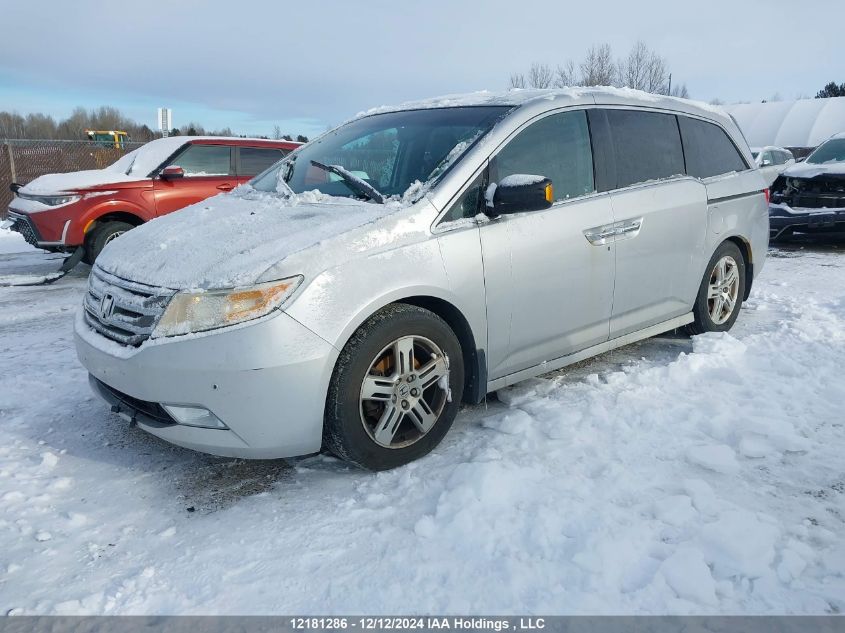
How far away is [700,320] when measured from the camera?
4.80m

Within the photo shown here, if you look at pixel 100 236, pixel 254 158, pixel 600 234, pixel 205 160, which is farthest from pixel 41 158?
pixel 600 234

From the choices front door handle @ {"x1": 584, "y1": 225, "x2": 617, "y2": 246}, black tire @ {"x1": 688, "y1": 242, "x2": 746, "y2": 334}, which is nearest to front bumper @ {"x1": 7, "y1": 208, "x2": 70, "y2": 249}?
front door handle @ {"x1": 584, "y1": 225, "x2": 617, "y2": 246}

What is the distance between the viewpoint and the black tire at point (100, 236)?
7.92 meters

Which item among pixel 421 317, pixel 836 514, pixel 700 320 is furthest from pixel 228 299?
pixel 700 320

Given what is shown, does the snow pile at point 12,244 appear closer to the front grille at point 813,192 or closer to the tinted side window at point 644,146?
the tinted side window at point 644,146

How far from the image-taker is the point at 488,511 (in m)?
2.66

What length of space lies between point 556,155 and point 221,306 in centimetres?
207

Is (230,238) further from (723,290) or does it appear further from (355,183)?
(723,290)

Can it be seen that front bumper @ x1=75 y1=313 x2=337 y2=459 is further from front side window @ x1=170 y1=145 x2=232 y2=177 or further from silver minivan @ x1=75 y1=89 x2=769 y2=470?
front side window @ x1=170 y1=145 x2=232 y2=177

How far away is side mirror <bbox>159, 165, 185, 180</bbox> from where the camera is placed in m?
8.15

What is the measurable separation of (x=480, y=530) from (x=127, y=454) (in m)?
1.87

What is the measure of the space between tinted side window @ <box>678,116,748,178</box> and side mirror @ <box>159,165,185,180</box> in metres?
5.94

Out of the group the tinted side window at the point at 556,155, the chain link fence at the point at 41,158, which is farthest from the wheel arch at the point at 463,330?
the chain link fence at the point at 41,158

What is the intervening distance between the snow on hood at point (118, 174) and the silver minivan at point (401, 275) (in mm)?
4794
